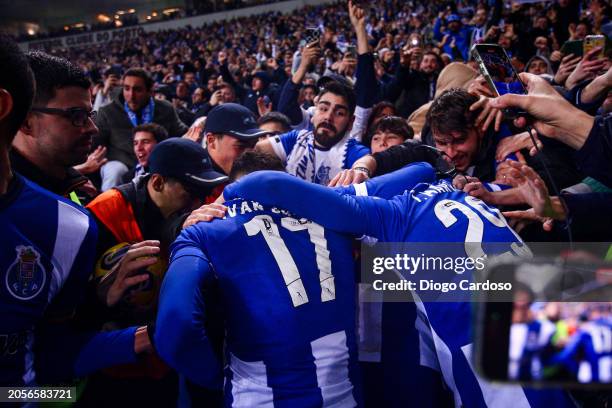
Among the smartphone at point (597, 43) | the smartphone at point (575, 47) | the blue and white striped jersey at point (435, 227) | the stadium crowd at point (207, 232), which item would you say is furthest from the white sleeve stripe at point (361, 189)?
the smartphone at point (575, 47)

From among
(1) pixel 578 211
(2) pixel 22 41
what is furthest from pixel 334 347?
(2) pixel 22 41

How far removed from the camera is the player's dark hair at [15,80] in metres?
1.15

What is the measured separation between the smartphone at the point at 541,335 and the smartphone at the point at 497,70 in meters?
1.39

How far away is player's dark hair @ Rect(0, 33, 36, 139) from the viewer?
3.78 feet

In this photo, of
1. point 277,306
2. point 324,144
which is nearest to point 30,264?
point 277,306

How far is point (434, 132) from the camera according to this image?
2.45 metres

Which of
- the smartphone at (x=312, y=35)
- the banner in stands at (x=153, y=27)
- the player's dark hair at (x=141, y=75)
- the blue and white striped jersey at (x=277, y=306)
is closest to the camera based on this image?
the blue and white striped jersey at (x=277, y=306)

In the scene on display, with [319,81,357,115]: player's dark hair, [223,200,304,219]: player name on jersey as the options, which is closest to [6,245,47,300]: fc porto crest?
[223,200,304,219]: player name on jersey

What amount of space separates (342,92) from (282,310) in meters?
2.27

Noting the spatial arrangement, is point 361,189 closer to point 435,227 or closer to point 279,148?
point 435,227

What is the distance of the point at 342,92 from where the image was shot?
348cm

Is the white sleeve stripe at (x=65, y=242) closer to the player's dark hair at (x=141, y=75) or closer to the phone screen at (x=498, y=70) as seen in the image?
the phone screen at (x=498, y=70)

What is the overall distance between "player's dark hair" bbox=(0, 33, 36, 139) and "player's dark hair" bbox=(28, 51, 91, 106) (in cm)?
62

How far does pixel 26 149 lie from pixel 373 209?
136 centimetres
